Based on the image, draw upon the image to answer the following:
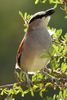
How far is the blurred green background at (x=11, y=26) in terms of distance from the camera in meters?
5.69

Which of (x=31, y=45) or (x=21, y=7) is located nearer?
(x=31, y=45)

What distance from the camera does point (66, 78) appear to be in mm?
1294

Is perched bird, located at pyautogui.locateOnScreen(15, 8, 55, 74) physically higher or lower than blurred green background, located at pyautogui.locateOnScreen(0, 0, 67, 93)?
higher

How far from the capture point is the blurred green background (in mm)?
5691

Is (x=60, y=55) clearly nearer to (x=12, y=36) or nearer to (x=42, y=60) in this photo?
(x=42, y=60)

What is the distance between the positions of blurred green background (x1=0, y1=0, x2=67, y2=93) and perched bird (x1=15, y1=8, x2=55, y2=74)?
393 centimetres

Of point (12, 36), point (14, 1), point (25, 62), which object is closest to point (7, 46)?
point (12, 36)

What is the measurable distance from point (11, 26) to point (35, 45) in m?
4.95

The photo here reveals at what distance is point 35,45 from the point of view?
1467mm

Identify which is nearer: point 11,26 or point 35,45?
point 35,45

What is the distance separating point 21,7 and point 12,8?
233 millimetres

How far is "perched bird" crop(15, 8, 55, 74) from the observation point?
4.76 feet

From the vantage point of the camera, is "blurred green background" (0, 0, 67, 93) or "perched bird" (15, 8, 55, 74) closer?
"perched bird" (15, 8, 55, 74)

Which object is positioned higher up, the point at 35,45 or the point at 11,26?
the point at 35,45
